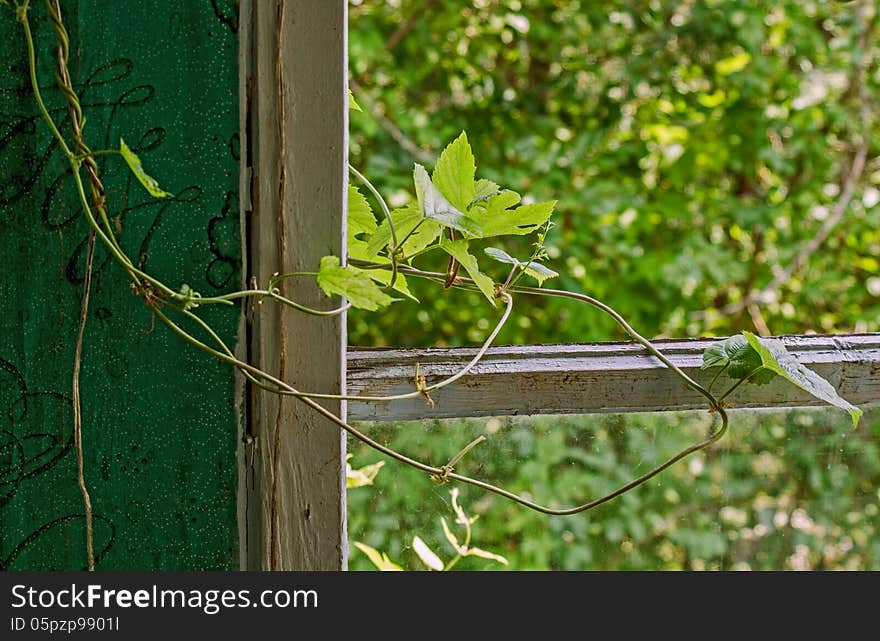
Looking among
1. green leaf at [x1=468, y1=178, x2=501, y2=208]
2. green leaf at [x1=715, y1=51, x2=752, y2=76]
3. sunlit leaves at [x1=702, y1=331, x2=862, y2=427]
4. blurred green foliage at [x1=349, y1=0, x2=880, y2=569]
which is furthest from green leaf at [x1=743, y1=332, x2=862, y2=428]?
green leaf at [x1=715, y1=51, x2=752, y2=76]

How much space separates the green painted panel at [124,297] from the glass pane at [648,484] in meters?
0.16

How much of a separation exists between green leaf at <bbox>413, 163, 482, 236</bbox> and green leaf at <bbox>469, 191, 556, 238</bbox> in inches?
0.4

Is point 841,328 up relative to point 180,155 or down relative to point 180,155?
up

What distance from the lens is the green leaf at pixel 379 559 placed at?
79cm

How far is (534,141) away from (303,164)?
1.35 metres

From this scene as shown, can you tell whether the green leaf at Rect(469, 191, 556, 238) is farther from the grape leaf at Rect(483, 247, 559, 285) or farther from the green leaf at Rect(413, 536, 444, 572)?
the green leaf at Rect(413, 536, 444, 572)

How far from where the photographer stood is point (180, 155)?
577mm

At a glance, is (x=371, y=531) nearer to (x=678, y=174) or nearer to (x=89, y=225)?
(x=89, y=225)

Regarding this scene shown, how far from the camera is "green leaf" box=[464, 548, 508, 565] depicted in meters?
0.79

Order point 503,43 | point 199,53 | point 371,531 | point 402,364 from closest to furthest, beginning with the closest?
point 199,53, point 402,364, point 371,531, point 503,43

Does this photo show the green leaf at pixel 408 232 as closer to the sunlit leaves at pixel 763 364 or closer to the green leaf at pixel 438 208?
the green leaf at pixel 438 208

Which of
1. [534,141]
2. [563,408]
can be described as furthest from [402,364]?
[534,141]

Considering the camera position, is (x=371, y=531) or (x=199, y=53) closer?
(x=199, y=53)

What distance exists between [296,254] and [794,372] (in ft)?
1.19
